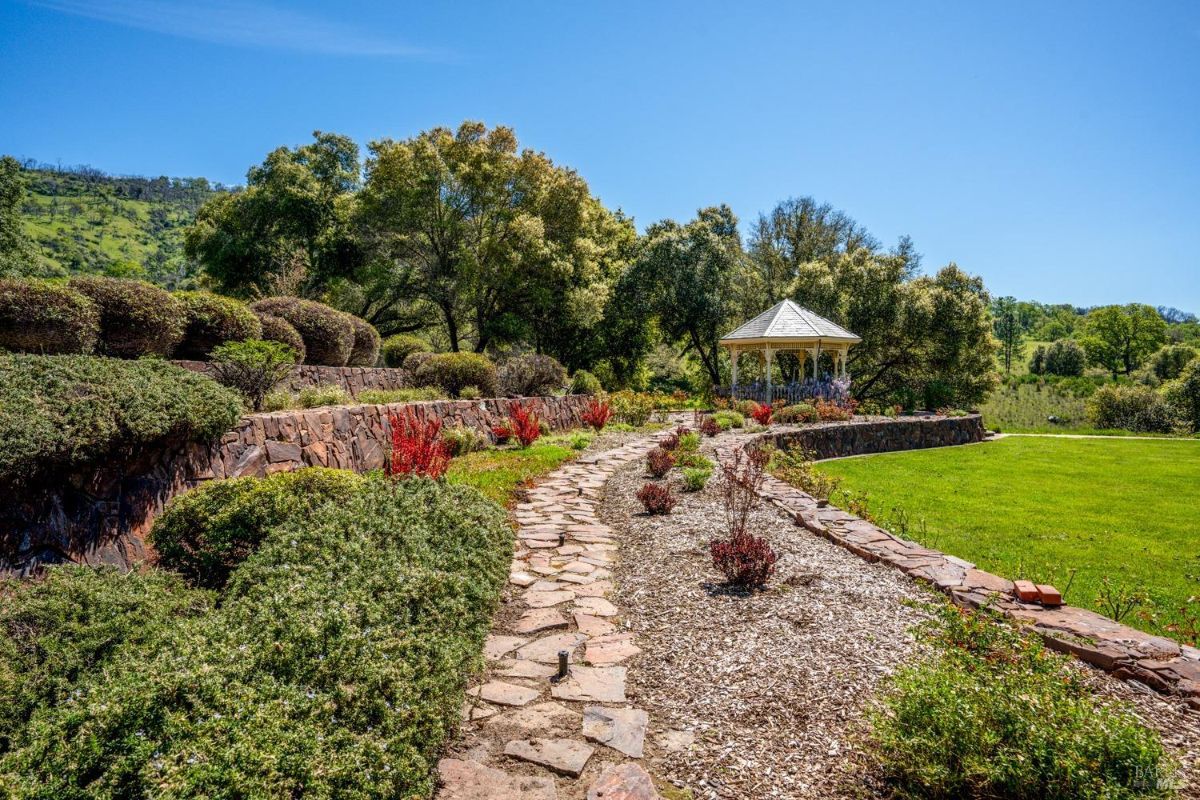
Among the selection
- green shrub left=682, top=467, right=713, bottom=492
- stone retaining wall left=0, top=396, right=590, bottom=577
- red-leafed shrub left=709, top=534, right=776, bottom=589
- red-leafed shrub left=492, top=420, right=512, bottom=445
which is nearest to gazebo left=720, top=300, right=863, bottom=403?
red-leafed shrub left=492, top=420, right=512, bottom=445

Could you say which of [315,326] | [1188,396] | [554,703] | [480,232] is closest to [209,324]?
[315,326]

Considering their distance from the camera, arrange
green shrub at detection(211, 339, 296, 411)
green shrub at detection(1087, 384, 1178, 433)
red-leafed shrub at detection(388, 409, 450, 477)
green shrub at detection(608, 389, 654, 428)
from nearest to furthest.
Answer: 1. red-leafed shrub at detection(388, 409, 450, 477)
2. green shrub at detection(211, 339, 296, 411)
3. green shrub at detection(608, 389, 654, 428)
4. green shrub at detection(1087, 384, 1178, 433)

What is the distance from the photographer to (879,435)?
14.7 metres

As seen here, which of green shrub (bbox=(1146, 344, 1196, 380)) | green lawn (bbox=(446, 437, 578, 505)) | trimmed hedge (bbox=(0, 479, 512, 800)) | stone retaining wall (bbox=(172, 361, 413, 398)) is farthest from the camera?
green shrub (bbox=(1146, 344, 1196, 380))

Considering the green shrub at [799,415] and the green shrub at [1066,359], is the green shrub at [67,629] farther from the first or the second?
the green shrub at [1066,359]

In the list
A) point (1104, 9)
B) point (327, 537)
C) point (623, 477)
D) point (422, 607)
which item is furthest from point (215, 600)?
point (1104, 9)

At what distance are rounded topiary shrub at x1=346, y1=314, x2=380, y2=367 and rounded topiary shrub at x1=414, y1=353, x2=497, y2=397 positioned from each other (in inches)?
53.6

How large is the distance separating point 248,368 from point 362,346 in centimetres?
558

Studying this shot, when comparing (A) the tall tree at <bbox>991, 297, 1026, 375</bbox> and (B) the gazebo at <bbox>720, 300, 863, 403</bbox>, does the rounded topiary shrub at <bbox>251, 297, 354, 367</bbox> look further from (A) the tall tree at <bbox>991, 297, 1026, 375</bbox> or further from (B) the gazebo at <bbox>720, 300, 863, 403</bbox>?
(A) the tall tree at <bbox>991, 297, 1026, 375</bbox>

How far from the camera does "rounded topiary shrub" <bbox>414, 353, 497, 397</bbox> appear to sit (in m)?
11.5

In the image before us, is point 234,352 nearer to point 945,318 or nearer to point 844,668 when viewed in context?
point 844,668

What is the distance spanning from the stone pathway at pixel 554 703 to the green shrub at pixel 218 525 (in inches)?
68.3

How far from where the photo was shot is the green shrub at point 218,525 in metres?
3.76

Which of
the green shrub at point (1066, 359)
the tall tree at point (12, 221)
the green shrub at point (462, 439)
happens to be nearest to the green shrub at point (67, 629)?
the green shrub at point (462, 439)
